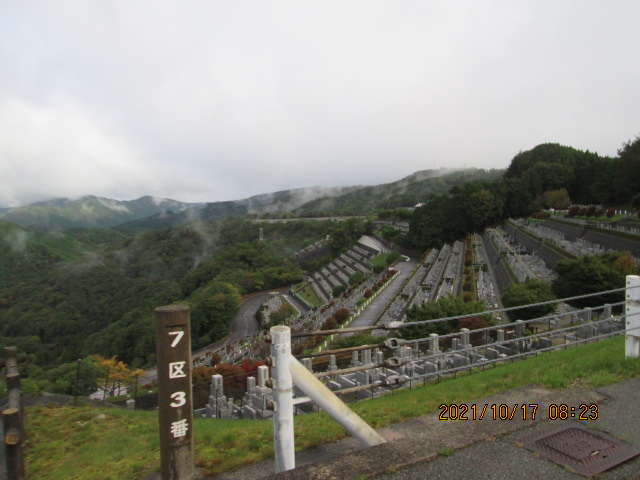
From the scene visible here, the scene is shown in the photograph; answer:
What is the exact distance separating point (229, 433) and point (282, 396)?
149cm

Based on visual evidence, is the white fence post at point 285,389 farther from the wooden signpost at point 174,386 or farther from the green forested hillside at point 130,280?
the green forested hillside at point 130,280

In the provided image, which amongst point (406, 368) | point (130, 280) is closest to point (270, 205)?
point (130, 280)

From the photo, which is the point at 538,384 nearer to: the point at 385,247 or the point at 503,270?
the point at 503,270

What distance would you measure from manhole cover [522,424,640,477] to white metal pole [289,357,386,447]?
38.4 inches

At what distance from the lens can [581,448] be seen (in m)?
2.62

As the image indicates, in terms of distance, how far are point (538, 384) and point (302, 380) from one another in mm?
2396

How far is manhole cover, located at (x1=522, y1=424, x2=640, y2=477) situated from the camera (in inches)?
95.7

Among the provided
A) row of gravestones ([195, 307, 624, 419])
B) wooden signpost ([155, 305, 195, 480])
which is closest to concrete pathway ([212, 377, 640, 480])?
wooden signpost ([155, 305, 195, 480])

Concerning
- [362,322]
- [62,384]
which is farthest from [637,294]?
[362,322]

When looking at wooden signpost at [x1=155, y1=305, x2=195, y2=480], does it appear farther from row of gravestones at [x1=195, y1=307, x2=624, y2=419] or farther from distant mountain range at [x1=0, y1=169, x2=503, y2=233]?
distant mountain range at [x1=0, y1=169, x2=503, y2=233]

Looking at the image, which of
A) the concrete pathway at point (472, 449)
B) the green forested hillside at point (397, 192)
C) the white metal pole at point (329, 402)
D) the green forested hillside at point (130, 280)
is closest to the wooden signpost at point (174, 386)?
the concrete pathway at point (472, 449)

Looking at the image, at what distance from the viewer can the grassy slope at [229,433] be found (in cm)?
315

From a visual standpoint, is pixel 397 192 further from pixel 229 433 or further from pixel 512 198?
pixel 229 433
